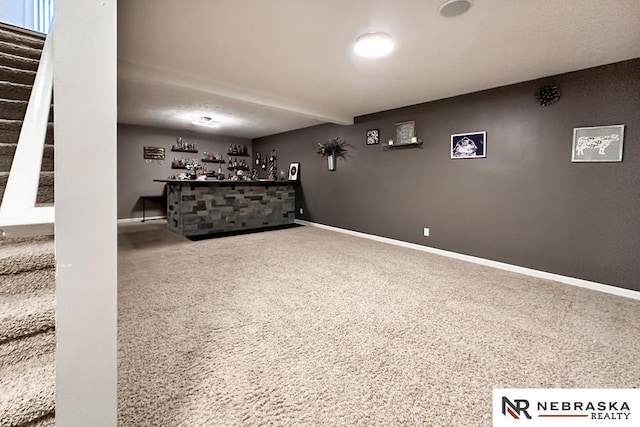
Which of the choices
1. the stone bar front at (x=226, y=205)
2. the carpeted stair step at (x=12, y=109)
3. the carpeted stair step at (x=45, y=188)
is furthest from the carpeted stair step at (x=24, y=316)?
the stone bar front at (x=226, y=205)

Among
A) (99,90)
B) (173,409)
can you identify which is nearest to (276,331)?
(173,409)

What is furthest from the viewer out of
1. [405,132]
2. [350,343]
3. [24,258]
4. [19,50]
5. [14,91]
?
[405,132]

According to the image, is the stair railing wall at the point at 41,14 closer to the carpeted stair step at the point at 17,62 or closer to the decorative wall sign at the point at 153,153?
the carpeted stair step at the point at 17,62

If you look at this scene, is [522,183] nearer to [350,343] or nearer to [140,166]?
[350,343]

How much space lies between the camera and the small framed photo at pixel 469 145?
11.4 feet

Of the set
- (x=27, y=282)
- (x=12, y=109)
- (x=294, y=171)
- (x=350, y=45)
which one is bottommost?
(x=27, y=282)

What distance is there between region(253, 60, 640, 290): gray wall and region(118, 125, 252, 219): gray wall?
4.58 metres

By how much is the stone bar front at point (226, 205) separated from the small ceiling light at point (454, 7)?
4.25 meters

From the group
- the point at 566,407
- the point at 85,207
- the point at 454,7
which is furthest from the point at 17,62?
the point at 566,407

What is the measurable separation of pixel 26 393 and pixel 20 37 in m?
3.69

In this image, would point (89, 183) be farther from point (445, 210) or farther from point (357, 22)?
point (445, 210)

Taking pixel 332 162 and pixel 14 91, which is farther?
pixel 332 162

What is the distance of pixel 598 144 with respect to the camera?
8.80 ft

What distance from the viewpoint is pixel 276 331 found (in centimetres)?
185
